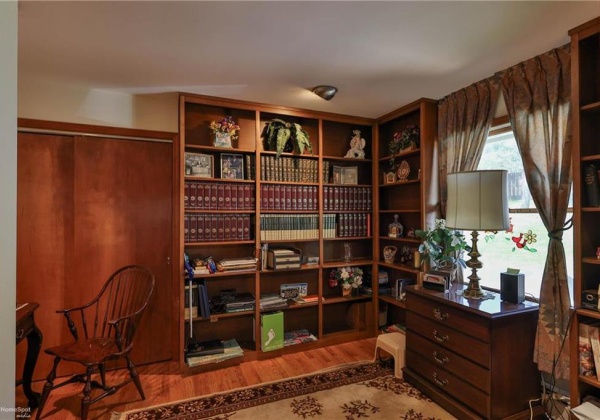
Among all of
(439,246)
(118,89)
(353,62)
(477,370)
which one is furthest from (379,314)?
(118,89)

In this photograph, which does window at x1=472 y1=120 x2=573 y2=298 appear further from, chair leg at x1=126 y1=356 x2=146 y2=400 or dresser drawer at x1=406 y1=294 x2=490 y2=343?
chair leg at x1=126 y1=356 x2=146 y2=400

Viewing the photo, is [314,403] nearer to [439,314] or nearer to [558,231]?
[439,314]

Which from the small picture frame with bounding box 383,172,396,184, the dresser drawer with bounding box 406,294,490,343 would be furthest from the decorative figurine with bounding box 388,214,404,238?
the dresser drawer with bounding box 406,294,490,343

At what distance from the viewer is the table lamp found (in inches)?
75.5

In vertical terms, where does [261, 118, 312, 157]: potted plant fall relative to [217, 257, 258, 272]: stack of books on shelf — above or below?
above

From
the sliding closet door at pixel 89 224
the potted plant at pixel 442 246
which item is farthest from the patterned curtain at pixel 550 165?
the sliding closet door at pixel 89 224

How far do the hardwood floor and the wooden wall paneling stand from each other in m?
0.44

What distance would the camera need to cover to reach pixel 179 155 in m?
2.71

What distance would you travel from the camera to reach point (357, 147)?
3391 millimetres

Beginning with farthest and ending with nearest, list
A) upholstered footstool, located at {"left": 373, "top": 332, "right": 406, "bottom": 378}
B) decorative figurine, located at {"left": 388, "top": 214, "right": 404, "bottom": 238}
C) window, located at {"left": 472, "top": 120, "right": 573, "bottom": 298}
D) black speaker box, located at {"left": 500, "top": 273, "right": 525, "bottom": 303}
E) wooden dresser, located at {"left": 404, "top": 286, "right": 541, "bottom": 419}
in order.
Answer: decorative figurine, located at {"left": 388, "top": 214, "right": 404, "bottom": 238}
upholstered footstool, located at {"left": 373, "top": 332, "right": 406, "bottom": 378}
window, located at {"left": 472, "top": 120, "right": 573, "bottom": 298}
black speaker box, located at {"left": 500, "top": 273, "right": 525, "bottom": 303}
wooden dresser, located at {"left": 404, "top": 286, "right": 541, "bottom": 419}

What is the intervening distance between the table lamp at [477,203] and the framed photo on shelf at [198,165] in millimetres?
2006

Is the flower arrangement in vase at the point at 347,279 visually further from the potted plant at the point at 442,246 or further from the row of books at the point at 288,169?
the row of books at the point at 288,169

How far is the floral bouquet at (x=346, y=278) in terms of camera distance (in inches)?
129


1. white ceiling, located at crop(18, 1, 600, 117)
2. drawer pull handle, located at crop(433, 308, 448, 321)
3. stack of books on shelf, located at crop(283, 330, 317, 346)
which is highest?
white ceiling, located at crop(18, 1, 600, 117)
